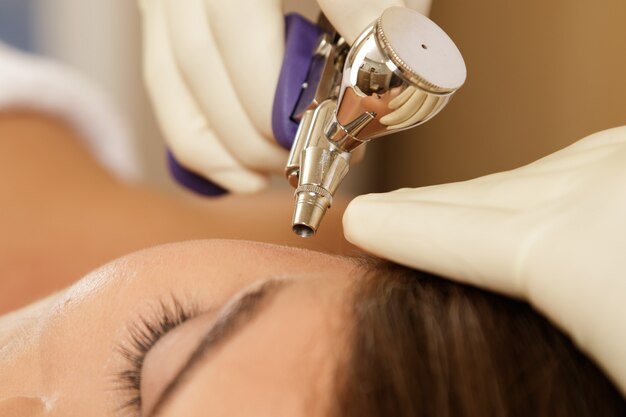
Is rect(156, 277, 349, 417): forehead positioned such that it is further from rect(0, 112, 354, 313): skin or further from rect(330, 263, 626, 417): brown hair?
rect(0, 112, 354, 313): skin

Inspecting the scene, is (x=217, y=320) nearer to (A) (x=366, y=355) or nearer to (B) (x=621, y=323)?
(A) (x=366, y=355)

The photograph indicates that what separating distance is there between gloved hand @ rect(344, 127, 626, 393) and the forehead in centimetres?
7

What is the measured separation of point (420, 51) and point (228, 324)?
0.25 meters

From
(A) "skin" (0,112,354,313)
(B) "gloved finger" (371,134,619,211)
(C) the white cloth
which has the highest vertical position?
(B) "gloved finger" (371,134,619,211)

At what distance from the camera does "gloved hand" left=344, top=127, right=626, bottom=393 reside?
46cm

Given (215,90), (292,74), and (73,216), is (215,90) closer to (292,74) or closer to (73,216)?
(292,74)

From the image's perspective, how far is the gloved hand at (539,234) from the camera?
46 cm

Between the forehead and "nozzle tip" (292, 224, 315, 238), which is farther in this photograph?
"nozzle tip" (292, 224, 315, 238)

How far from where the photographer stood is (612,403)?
0.50 meters

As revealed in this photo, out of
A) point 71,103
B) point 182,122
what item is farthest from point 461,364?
point 71,103

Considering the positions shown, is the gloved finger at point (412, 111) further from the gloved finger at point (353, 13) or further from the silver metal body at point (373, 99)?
the gloved finger at point (353, 13)

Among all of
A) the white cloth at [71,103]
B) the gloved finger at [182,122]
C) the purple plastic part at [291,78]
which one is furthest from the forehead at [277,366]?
the white cloth at [71,103]

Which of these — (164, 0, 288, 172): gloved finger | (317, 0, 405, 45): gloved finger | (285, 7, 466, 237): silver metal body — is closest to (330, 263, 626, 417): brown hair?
(285, 7, 466, 237): silver metal body

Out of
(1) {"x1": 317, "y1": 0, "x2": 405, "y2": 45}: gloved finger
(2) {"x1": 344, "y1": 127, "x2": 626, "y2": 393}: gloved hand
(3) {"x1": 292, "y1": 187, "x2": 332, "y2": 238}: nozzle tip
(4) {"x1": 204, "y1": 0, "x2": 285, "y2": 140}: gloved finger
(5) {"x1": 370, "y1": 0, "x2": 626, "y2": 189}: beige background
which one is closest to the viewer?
(2) {"x1": 344, "y1": 127, "x2": 626, "y2": 393}: gloved hand
